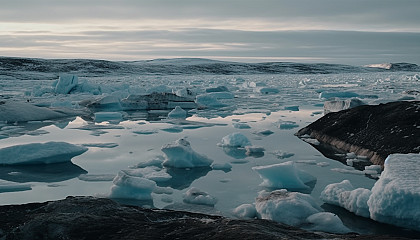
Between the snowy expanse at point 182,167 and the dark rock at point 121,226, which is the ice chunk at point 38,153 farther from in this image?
the dark rock at point 121,226

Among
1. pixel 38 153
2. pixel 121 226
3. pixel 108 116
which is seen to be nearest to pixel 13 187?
pixel 38 153

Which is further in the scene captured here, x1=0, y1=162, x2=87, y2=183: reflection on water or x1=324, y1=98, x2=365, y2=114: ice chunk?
x1=324, y1=98, x2=365, y2=114: ice chunk

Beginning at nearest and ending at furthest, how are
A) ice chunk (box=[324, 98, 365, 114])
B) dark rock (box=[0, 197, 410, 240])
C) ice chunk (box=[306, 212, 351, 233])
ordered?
dark rock (box=[0, 197, 410, 240]) < ice chunk (box=[306, 212, 351, 233]) < ice chunk (box=[324, 98, 365, 114])

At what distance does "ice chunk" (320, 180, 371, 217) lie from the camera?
3.46 meters

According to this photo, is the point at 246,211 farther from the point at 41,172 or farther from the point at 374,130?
the point at 374,130

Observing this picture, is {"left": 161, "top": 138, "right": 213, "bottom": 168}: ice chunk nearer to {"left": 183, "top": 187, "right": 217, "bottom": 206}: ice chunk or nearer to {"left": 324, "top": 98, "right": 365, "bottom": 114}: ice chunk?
{"left": 183, "top": 187, "right": 217, "bottom": 206}: ice chunk

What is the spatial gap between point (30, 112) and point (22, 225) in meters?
7.64

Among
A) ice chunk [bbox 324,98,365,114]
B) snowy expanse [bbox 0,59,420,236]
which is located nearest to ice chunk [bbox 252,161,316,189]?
snowy expanse [bbox 0,59,420,236]

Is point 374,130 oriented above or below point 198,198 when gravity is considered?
above

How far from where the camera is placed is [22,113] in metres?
9.47

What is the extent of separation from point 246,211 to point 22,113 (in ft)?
24.1

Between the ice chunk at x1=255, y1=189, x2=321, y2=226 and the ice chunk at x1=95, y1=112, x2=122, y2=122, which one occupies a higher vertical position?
the ice chunk at x1=255, y1=189, x2=321, y2=226

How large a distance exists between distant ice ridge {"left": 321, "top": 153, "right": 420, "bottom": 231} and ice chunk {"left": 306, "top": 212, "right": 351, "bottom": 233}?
345mm

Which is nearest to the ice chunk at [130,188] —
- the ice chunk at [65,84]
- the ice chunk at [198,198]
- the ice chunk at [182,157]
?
the ice chunk at [198,198]
